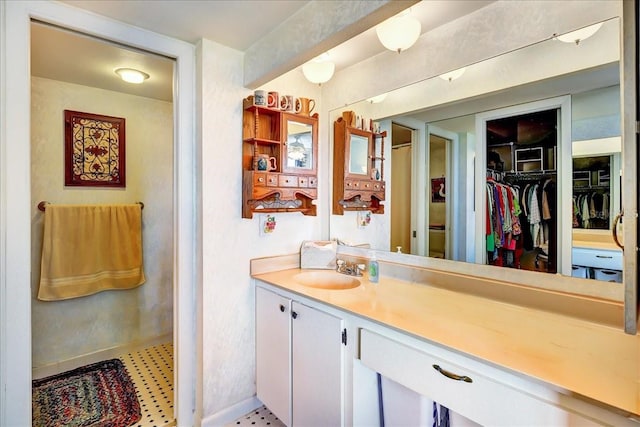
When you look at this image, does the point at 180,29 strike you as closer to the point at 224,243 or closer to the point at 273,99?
the point at 273,99

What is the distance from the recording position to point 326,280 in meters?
1.96

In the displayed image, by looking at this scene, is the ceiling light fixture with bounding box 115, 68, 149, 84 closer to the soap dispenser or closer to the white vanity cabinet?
the white vanity cabinet

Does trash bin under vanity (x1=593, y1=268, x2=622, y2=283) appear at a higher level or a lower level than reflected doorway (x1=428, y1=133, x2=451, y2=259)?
lower

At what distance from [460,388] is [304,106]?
1.66 meters

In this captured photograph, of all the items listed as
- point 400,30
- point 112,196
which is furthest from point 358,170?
point 112,196

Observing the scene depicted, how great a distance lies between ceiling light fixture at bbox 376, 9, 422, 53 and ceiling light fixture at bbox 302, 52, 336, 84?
18.7 inches

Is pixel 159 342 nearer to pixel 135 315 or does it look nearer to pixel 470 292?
pixel 135 315

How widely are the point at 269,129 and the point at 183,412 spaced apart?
5.54 ft

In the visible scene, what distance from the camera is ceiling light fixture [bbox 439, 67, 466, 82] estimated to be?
1.54m

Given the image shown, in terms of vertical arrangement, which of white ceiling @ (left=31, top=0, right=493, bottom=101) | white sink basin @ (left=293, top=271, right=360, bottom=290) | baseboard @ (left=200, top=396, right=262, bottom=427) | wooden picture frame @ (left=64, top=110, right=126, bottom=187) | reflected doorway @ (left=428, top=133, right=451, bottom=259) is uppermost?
white ceiling @ (left=31, top=0, right=493, bottom=101)

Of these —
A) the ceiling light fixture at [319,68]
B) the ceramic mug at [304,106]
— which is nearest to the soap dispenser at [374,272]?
the ceramic mug at [304,106]

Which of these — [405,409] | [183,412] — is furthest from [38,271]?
[405,409]

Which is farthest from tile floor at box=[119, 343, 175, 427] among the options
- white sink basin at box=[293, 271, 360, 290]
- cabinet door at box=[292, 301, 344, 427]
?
white sink basin at box=[293, 271, 360, 290]

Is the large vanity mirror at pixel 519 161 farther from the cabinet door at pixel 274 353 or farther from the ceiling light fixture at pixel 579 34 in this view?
the cabinet door at pixel 274 353
